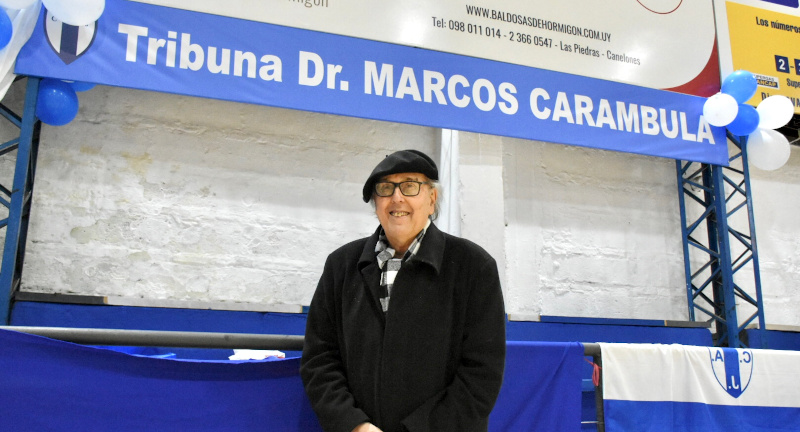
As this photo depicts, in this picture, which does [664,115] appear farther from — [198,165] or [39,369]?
[39,369]

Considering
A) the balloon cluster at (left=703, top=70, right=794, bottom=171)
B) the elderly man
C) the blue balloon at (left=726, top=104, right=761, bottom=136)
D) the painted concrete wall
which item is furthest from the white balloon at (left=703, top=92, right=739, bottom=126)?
the elderly man

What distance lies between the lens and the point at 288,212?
168 inches

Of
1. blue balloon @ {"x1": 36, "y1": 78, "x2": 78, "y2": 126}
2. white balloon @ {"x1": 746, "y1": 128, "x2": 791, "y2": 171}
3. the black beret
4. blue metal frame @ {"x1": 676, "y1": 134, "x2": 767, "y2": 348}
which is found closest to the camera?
the black beret

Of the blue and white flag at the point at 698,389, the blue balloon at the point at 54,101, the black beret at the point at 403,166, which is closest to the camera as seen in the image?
the black beret at the point at 403,166

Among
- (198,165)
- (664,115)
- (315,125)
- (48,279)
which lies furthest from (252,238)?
(664,115)

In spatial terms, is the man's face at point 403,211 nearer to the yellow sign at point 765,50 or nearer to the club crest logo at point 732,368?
the club crest logo at point 732,368

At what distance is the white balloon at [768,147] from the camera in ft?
14.9

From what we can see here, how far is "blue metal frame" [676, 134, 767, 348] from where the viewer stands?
471cm

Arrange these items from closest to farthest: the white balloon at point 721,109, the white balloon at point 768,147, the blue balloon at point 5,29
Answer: the blue balloon at point 5,29 < the white balloon at point 721,109 < the white balloon at point 768,147

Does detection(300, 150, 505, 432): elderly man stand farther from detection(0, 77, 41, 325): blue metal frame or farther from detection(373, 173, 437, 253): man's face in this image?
detection(0, 77, 41, 325): blue metal frame

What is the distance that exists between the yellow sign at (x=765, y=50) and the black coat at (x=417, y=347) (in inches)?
164

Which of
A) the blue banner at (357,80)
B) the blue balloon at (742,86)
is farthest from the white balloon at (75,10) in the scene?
the blue balloon at (742,86)

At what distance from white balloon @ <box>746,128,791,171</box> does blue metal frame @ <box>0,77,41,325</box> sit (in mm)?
5081

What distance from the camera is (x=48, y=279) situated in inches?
145
